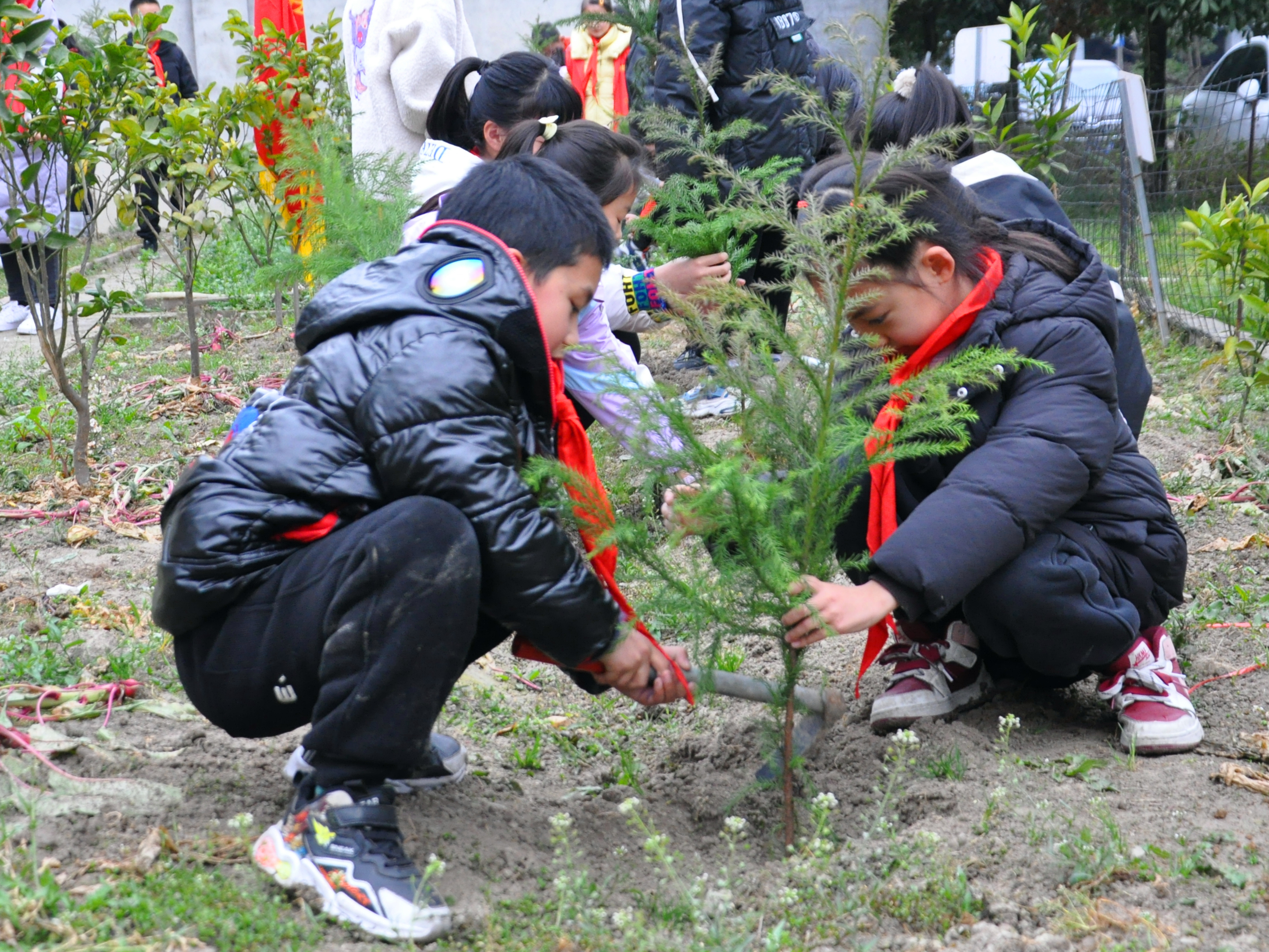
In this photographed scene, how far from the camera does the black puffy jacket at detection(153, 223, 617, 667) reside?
1.94 m

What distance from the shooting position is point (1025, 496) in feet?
7.60

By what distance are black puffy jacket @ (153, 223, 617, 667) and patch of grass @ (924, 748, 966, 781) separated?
0.83 meters

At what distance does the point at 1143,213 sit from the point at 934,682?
5270 millimetres

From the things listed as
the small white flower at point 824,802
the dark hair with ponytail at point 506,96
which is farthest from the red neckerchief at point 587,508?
the dark hair with ponytail at point 506,96

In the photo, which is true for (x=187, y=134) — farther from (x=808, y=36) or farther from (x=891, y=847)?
(x=891, y=847)

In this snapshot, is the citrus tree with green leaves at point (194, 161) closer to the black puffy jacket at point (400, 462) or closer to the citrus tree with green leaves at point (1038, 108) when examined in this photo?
the black puffy jacket at point (400, 462)

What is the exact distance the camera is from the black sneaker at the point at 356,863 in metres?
1.89

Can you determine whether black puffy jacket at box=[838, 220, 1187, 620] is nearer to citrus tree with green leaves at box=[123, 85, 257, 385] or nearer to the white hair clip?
the white hair clip

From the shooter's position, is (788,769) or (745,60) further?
(745,60)

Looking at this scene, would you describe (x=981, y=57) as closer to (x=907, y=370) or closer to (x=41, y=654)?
(x=907, y=370)

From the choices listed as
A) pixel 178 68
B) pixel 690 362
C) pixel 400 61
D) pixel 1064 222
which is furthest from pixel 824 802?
pixel 178 68

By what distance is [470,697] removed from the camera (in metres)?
3.06

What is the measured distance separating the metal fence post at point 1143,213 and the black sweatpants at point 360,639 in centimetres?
584

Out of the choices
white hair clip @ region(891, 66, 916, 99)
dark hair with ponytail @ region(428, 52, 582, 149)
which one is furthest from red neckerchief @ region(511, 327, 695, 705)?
dark hair with ponytail @ region(428, 52, 582, 149)
